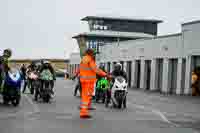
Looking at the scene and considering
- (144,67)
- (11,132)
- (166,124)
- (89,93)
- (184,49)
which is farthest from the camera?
(144,67)

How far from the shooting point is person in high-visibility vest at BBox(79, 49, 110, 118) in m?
15.5

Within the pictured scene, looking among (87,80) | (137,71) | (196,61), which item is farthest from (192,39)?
(87,80)

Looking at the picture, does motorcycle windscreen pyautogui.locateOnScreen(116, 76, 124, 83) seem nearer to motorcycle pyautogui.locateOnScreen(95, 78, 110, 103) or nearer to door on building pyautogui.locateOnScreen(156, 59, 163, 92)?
motorcycle pyautogui.locateOnScreen(95, 78, 110, 103)

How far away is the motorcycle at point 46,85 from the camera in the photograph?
22453mm

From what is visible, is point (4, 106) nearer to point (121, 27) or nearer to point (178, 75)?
point (178, 75)

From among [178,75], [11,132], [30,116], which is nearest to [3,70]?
[30,116]

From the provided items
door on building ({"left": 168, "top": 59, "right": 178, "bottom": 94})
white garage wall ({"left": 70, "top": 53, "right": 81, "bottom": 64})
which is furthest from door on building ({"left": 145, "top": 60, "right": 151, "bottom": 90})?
white garage wall ({"left": 70, "top": 53, "right": 81, "bottom": 64})

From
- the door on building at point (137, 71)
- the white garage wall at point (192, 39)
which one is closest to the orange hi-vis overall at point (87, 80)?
the white garage wall at point (192, 39)

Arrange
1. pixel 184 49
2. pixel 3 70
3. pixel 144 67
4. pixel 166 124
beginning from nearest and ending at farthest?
1. pixel 166 124
2. pixel 3 70
3. pixel 184 49
4. pixel 144 67

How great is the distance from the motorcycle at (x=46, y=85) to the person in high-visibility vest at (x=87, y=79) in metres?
6.62

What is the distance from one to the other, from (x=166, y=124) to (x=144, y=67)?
37144mm

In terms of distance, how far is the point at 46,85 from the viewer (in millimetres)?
22750

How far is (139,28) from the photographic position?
110562 millimetres

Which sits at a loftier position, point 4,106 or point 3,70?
point 3,70
